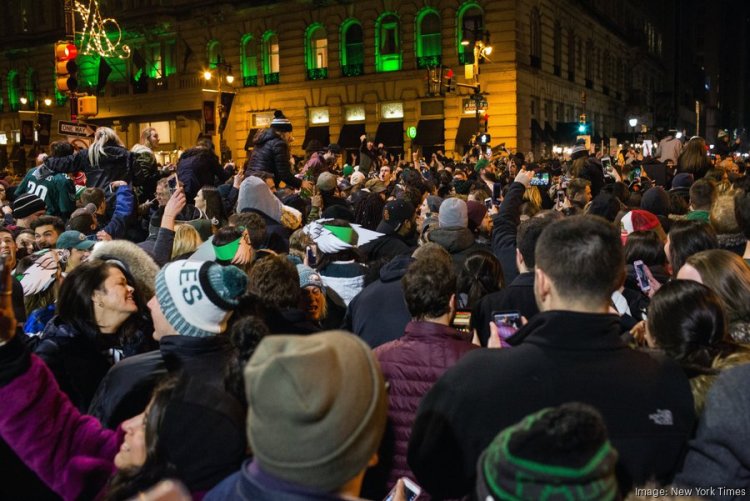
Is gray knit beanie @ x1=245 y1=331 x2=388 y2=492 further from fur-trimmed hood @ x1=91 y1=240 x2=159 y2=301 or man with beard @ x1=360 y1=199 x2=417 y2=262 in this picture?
man with beard @ x1=360 y1=199 x2=417 y2=262

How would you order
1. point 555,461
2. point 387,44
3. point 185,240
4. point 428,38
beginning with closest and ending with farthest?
point 555,461, point 185,240, point 428,38, point 387,44

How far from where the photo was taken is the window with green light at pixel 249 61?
40.2 m

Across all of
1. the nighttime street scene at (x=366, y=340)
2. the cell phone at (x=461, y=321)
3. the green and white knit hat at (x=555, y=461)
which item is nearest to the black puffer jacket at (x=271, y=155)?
the nighttime street scene at (x=366, y=340)

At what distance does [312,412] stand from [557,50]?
4150 cm

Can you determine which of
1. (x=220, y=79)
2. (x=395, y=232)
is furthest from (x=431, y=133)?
(x=395, y=232)

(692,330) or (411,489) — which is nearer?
(692,330)

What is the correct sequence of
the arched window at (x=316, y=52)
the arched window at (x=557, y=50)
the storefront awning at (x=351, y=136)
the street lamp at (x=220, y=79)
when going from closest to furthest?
the street lamp at (x=220, y=79) < the storefront awning at (x=351, y=136) < the arched window at (x=316, y=52) < the arched window at (x=557, y=50)

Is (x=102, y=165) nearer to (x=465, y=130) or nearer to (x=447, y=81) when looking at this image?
(x=447, y=81)

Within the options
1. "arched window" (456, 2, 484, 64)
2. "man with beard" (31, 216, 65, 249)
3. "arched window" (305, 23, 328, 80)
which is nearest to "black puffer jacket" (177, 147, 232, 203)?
"man with beard" (31, 216, 65, 249)

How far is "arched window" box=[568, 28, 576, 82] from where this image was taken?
42594 millimetres

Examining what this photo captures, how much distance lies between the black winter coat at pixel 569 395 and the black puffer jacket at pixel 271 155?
808 centimetres

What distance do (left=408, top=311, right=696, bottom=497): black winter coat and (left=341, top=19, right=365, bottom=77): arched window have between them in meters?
35.8

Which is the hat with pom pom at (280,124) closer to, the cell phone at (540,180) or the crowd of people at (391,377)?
the cell phone at (540,180)

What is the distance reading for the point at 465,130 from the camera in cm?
3388
